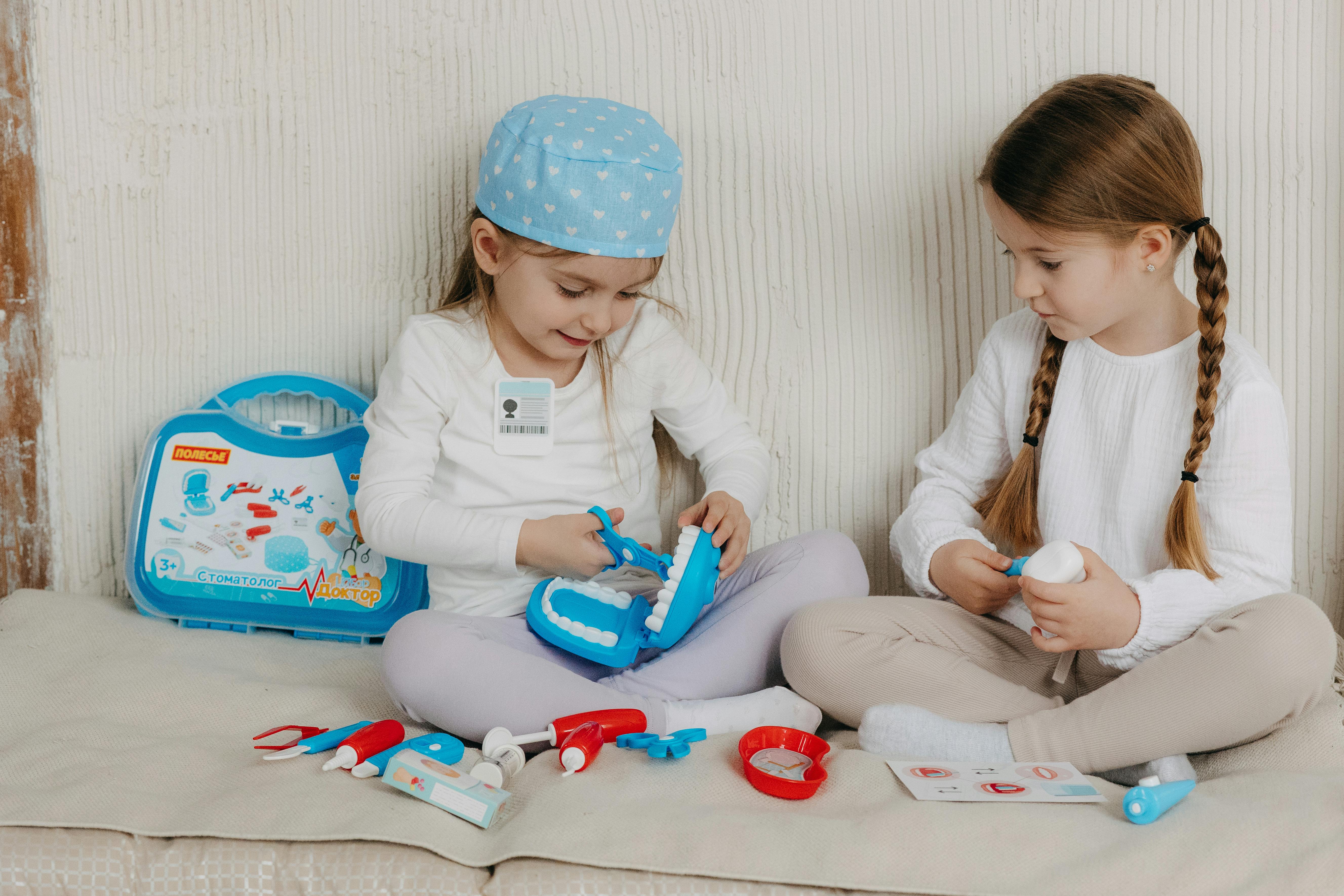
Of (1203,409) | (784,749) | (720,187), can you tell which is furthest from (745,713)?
(720,187)

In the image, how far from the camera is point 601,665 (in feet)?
3.61

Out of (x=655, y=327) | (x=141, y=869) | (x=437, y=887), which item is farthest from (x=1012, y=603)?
(x=141, y=869)

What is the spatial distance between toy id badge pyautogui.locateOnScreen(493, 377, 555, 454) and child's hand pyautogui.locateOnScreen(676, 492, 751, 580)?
19 centimetres

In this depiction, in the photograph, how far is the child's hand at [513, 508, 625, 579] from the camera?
3.43 ft

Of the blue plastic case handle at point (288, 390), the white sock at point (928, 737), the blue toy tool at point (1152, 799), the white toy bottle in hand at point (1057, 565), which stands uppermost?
the blue plastic case handle at point (288, 390)

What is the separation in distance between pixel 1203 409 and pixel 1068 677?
0.30m

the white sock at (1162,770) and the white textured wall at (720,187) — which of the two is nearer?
the white sock at (1162,770)

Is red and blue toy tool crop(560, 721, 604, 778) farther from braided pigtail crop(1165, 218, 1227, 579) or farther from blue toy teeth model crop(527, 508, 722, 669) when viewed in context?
braided pigtail crop(1165, 218, 1227, 579)

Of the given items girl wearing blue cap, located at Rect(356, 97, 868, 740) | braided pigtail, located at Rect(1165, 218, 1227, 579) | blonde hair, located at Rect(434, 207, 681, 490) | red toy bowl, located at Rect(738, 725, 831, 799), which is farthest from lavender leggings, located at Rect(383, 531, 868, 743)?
braided pigtail, located at Rect(1165, 218, 1227, 579)

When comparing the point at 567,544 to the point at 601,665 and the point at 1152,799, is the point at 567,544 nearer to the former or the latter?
the point at 601,665

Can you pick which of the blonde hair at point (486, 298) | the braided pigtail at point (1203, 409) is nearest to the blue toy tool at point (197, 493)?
the blonde hair at point (486, 298)

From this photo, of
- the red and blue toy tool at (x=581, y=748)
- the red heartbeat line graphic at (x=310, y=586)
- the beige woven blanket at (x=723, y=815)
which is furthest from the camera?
the red heartbeat line graphic at (x=310, y=586)

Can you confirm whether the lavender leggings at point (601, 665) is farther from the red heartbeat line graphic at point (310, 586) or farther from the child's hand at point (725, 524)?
the red heartbeat line graphic at point (310, 586)

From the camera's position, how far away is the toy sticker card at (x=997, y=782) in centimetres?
80
